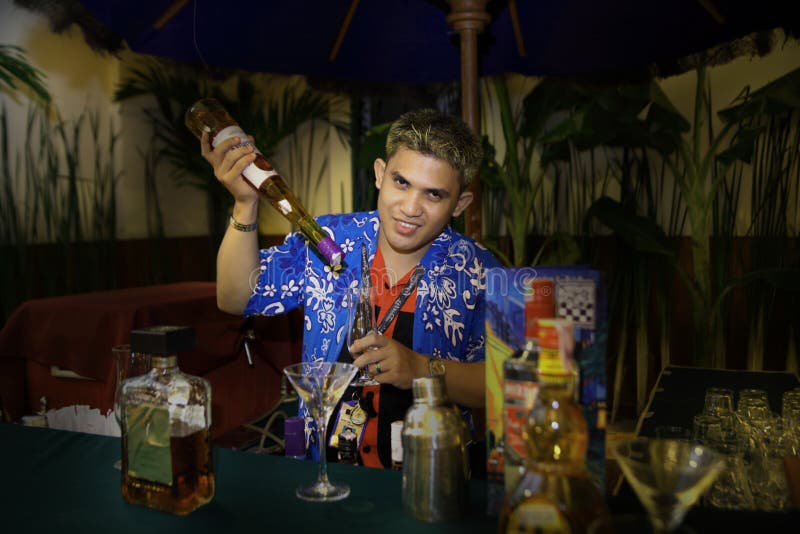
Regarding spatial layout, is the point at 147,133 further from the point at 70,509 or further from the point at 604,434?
the point at 604,434

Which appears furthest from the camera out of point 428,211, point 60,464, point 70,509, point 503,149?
point 503,149

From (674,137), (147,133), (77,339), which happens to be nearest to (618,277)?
(674,137)

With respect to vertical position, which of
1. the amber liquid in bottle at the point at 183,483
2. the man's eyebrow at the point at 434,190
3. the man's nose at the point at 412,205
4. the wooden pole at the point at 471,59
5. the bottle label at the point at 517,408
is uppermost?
the wooden pole at the point at 471,59

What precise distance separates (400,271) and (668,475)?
3.59 ft

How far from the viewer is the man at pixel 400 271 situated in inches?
60.1

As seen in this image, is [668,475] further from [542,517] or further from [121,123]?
[121,123]

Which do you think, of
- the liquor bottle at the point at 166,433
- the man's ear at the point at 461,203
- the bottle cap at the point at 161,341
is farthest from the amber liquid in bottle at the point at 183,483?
the man's ear at the point at 461,203

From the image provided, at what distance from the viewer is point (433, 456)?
2.68 ft

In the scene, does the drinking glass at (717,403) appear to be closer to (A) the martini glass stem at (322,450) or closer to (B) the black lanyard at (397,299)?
(B) the black lanyard at (397,299)

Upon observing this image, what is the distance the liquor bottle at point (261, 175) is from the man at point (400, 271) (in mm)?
58

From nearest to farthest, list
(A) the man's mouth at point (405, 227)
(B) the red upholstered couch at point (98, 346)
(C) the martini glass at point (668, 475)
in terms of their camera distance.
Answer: (C) the martini glass at point (668, 475) < (A) the man's mouth at point (405, 227) < (B) the red upholstered couch at point (98, 346)

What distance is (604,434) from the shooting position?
0.79m

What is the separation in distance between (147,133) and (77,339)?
2505 mm

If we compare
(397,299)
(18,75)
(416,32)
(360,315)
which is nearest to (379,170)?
(397,299)
